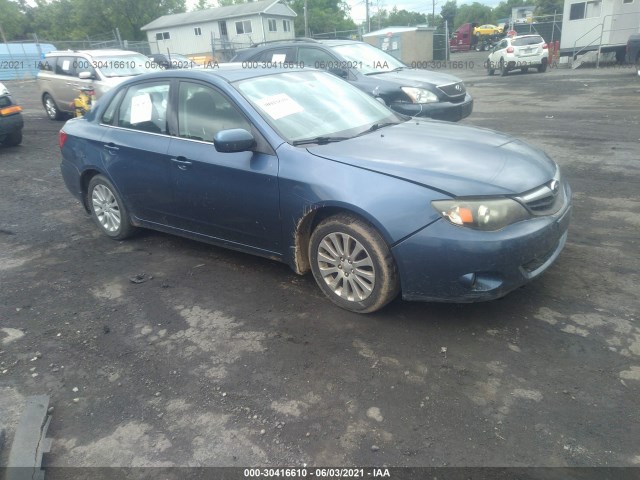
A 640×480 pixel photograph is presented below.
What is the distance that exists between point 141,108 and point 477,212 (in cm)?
333

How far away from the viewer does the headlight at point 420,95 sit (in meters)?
7.86

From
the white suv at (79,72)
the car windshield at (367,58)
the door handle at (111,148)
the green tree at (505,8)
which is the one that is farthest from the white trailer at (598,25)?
the green tree at (505,8)

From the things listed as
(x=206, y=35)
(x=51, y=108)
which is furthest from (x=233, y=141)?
(x=206, y=35)

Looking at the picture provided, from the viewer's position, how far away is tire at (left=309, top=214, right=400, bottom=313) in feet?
10.8

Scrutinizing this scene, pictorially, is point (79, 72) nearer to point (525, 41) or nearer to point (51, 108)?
point (51, 108)

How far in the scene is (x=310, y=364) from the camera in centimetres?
310

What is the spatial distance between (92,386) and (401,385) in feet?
6.19

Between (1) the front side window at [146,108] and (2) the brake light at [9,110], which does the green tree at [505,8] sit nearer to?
(2) the brake light at [9,110]

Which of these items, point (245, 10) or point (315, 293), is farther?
point (245, 10)

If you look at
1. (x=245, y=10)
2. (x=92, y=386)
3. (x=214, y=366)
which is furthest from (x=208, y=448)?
(x=245, y=10)

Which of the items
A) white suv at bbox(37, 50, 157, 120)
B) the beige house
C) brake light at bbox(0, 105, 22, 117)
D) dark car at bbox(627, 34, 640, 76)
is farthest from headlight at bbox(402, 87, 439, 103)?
the beige house

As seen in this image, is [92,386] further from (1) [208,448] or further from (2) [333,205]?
(2) [333,205]

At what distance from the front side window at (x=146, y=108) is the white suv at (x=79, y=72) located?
276 inches

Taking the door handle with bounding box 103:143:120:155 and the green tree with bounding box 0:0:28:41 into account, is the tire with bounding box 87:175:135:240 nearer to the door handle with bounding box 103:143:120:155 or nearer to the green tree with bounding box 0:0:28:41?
the door handle with bounding box 103:143:120:155
